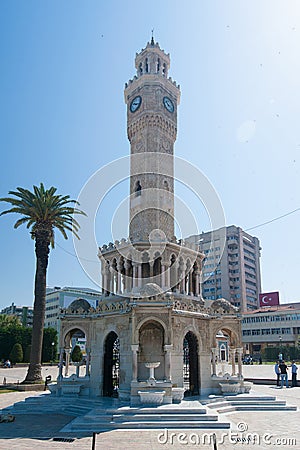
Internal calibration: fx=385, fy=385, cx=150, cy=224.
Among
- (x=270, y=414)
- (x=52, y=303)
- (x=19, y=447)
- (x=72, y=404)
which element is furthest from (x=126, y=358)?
(x=52, y=303)

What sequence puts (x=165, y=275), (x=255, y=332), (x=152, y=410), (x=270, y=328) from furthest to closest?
(x=255, y=332) → (x=270, y=328) → (x=165, y=275) → (x=152, y=410)

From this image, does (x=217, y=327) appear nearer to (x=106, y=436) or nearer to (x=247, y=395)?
(x=247, y=395)

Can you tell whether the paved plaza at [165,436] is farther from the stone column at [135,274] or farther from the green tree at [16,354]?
the green tree at [16,354]

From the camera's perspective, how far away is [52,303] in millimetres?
111812

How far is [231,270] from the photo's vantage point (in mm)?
104000

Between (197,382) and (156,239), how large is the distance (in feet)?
28.1

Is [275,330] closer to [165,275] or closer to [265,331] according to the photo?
[265,331]

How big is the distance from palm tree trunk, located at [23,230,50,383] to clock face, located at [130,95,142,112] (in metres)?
11.8

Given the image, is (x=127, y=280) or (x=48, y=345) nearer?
(x=127, y=280)

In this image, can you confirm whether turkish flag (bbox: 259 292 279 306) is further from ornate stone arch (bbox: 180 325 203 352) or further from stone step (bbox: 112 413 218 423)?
stone step (bbox: 112 413 218 423)

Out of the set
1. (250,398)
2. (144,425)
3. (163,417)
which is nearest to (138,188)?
(250,398)

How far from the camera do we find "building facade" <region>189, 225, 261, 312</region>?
4008 inches

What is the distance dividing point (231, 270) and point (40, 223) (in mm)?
80556

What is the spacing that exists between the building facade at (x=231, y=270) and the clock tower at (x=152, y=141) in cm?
7299
